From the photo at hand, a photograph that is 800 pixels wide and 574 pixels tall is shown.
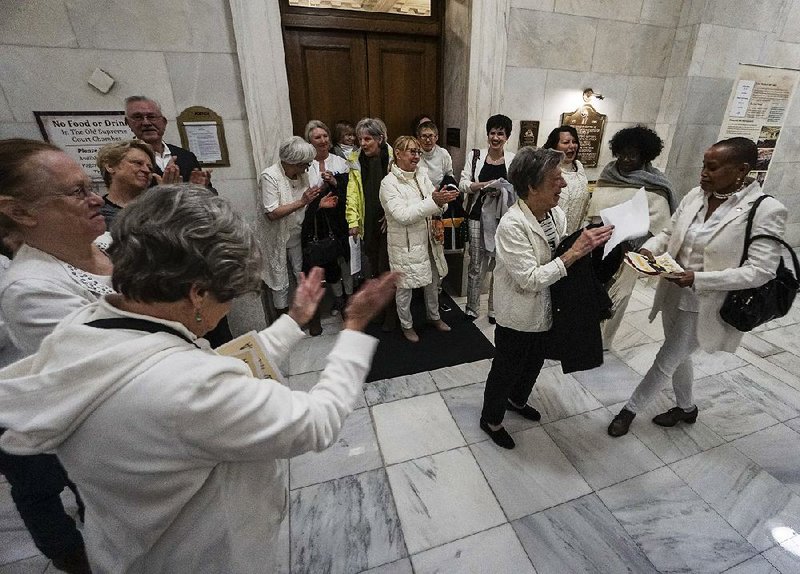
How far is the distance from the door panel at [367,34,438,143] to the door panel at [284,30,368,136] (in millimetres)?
127

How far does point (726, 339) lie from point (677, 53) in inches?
163

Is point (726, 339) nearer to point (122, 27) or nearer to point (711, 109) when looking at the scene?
point (711, 109)

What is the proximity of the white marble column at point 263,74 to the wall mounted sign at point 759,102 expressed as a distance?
16.9 feet

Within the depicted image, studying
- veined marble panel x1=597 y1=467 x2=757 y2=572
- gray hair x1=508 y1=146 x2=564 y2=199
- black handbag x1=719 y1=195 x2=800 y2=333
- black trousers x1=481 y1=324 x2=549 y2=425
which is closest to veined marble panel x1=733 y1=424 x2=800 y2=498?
veined marble panel x1=597 y1=467 x2=757 y2=572

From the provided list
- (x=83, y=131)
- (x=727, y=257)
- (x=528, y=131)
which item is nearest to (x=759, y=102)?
(x=528, y=131)

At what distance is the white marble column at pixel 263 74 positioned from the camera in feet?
9.91

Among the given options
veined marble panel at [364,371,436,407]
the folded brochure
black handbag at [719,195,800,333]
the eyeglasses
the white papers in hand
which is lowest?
veined marble panel at [364,371,436,407]

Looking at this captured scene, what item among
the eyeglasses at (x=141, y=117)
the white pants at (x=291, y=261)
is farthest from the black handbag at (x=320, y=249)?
the eyeglasses at (x=141, y=117)

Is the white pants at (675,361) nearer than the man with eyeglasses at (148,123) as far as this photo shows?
Yes

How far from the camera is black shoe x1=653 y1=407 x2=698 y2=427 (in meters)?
2.51

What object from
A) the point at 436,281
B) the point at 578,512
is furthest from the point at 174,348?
the point at 436,281

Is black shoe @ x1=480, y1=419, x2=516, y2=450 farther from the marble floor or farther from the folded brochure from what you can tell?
the folded brochure

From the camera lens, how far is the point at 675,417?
98.8 inches

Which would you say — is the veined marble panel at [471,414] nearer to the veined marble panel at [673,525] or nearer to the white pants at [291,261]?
the veined marble panel at [673,525]
